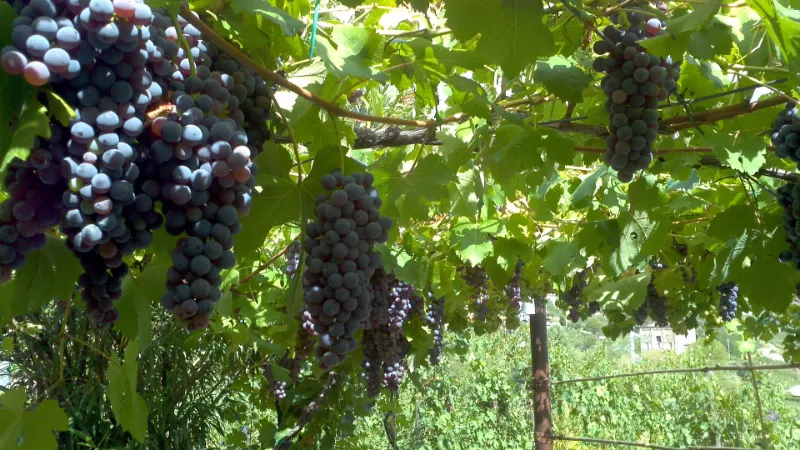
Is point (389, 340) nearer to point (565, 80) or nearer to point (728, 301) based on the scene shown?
point (565, 80)

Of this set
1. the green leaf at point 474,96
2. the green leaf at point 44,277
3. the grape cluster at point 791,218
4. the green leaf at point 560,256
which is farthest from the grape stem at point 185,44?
the green leaf at point 560,256

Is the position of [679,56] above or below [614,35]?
below

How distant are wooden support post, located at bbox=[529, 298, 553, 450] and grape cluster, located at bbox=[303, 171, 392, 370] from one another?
14.9 feet

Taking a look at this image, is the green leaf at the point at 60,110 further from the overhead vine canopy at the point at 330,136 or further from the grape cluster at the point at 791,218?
the grape cluster at the point at 791,218

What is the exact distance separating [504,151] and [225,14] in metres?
0.87

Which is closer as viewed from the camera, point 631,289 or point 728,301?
point 631,289

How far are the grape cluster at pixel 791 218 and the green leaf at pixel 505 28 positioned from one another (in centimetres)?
111

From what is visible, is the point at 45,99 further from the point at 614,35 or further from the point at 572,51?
the point at 572,51

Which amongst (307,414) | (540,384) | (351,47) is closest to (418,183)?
(351,47)

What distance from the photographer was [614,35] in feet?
4.80

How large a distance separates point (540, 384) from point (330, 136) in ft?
14.7

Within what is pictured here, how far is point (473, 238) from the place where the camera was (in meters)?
2.83

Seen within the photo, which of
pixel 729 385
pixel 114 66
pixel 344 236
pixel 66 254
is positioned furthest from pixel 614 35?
pixel 729 385

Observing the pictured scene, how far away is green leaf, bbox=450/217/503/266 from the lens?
283 cm
